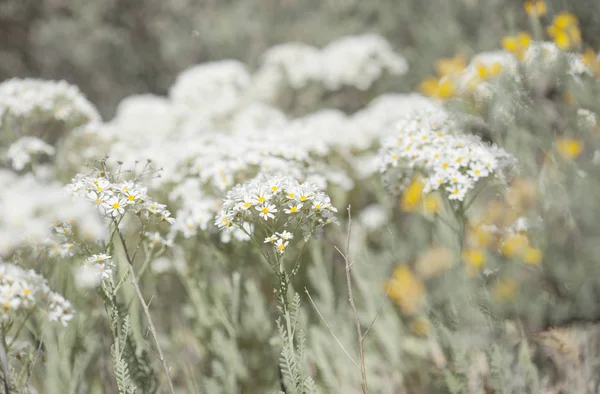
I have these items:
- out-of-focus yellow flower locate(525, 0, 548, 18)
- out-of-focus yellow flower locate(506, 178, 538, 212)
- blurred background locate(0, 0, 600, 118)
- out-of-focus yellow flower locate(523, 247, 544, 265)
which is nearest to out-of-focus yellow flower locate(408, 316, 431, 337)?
out-of-focus yellow flower locate(523, 247, 544, 265)

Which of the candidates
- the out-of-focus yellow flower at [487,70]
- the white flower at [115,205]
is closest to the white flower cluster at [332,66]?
the out-of-focus yellow flower at [487,70]

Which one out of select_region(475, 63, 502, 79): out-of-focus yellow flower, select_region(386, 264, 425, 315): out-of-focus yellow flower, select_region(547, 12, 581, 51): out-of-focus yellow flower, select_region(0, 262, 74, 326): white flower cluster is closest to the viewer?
select_region(0, 262, 74, 326): white flower cluster

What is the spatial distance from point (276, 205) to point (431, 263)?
214 centimetres

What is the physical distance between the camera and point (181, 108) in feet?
15.7

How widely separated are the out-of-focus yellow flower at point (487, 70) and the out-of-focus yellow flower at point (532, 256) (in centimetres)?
100

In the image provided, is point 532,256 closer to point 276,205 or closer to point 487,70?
point 487,70

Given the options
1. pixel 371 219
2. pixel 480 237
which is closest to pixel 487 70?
pixel 480 237

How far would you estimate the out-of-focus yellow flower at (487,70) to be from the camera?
3005 mm

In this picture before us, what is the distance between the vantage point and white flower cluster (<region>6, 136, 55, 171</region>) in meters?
2.70

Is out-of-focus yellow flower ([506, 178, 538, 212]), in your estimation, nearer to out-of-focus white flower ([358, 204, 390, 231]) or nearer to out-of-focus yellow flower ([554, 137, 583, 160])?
out-of-focus yellow flower ([554, 137, 583, 160])

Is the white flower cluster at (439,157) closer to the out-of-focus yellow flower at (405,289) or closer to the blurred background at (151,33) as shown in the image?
the out-of-focus yellow flower at (405,289)

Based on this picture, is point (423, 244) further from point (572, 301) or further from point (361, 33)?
point (361, 33)

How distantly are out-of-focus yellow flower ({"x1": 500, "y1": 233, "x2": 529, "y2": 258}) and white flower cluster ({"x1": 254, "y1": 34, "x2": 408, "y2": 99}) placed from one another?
288 centimetres

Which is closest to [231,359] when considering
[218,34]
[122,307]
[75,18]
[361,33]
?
[122,307]
